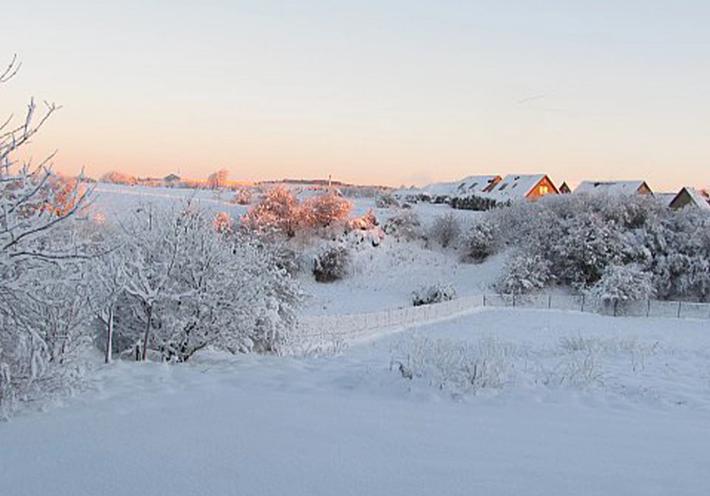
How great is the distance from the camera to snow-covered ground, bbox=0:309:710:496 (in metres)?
4.18

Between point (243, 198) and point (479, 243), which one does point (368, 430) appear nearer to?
point (479, 243)

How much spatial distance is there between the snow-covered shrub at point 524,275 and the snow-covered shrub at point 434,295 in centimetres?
382

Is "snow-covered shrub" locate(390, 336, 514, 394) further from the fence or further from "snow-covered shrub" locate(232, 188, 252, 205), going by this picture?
"snow-covered shrub" locate(232, 188, 252, 205)

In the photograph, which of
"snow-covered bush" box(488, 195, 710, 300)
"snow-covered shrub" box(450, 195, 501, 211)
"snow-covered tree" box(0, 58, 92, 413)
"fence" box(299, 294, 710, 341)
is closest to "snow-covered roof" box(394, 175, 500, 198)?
"snow-covered shrub" box(450, 195, 501, 211)

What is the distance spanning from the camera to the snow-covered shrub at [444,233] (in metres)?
42.4

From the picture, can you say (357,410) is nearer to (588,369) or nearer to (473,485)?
(473,485)

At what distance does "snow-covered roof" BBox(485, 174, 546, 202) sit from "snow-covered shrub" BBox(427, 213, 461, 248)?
16398 mm

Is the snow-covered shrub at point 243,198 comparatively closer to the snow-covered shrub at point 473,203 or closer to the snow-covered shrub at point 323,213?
the snow-covered shrub at point 323,213

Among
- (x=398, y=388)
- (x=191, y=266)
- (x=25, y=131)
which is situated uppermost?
(x=25, y=131)

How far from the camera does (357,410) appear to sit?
20.2 feet

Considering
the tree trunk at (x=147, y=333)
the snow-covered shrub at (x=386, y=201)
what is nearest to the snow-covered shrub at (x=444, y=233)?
the snow-covered shrub at (x=386, y=201)

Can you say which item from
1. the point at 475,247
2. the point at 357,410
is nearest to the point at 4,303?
the point at 357,410

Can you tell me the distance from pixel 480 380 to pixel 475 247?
33.5 metres

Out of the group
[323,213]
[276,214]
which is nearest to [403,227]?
[323,213]
